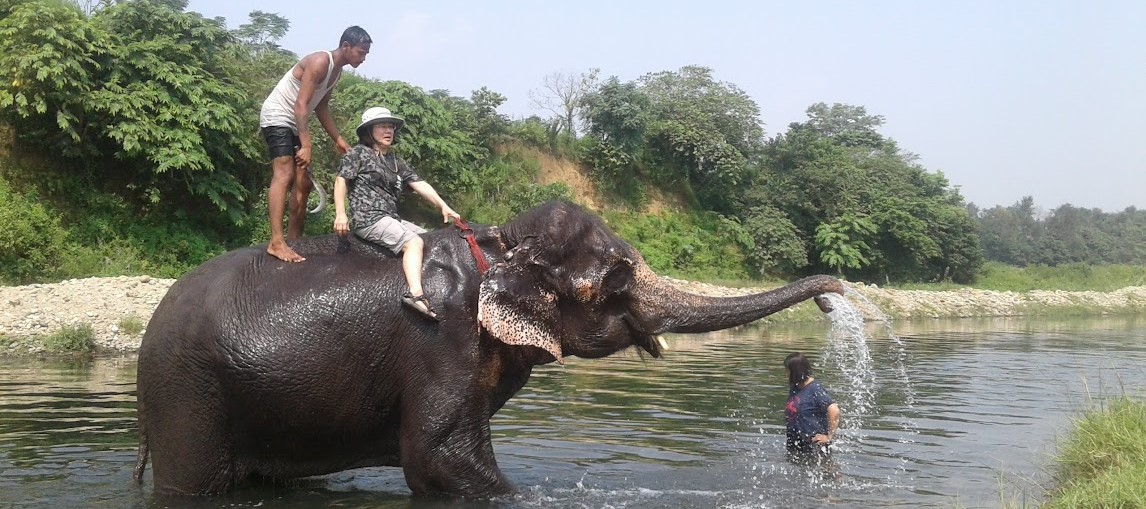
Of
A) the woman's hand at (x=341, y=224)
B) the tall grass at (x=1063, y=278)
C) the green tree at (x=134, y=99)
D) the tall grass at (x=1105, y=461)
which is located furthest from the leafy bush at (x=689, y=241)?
the woman's hand at (x=341, y=224)

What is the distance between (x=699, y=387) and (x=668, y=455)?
18.4 feet

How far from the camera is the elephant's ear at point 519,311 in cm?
619

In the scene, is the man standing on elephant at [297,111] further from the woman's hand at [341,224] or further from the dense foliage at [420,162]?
the dense foliage at [420,162]

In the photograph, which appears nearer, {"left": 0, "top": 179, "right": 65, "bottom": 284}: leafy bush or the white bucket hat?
the white bucket hat

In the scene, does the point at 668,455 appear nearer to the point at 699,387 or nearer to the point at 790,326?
the point at 699,387

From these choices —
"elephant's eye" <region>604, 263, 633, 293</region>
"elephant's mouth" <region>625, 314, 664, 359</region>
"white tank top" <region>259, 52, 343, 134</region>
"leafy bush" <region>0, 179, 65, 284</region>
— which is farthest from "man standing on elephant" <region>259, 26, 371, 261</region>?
"leafy bush" <region>0, 179, 65, 284</region>

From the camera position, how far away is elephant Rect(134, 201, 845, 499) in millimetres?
6238

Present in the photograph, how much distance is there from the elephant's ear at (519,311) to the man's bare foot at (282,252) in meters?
1.29

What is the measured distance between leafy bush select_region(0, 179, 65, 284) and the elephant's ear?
2124cm

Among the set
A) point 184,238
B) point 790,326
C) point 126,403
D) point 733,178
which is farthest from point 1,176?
point 733,178

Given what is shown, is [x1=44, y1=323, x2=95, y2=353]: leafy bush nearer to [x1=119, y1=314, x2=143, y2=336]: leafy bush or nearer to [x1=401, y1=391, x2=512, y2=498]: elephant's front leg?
[x1=119, y1=314, x2=143, y2=336]: leafy bush

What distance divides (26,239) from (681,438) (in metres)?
20.4

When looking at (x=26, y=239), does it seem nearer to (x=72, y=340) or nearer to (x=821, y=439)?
(x=72, y=340)

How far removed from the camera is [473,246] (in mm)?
6535
